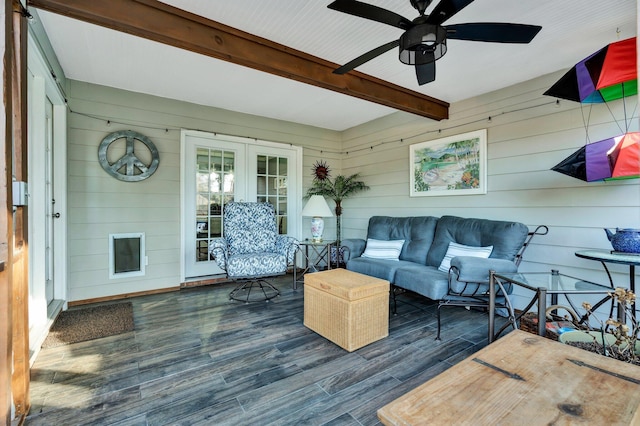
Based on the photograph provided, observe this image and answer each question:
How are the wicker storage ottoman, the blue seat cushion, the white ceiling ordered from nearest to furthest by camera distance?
the white ceiling, the wicker storage ottoman, the blue seat cushion

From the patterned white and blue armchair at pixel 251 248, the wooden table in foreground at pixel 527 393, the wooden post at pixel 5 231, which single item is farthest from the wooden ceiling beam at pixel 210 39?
the wooden table in foreground at pixel 527 393

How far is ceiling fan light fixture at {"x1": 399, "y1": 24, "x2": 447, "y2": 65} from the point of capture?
6.08 feet

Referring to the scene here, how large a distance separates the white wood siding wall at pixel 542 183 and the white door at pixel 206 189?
2.60 metres

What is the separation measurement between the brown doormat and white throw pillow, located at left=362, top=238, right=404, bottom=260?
262 centimetres

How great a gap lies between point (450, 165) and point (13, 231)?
4005 mm

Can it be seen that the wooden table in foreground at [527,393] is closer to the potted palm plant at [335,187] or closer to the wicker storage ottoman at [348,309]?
the wicker storage ottoman at [348,309]

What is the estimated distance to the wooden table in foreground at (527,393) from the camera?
669 millimetres

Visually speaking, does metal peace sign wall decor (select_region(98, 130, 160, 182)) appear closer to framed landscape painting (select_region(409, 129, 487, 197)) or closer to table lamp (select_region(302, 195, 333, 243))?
table lamp (select_region(302, 195, 333, 243))

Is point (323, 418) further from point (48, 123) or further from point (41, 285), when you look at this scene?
point (48, 123)

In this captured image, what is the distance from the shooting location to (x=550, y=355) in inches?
37.3

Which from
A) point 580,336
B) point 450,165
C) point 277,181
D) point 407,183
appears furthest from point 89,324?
point 450,165

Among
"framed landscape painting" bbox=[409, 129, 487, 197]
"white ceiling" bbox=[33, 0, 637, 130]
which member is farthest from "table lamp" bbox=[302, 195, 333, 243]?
"white ceiling" bbox=[33, 0, 637, 130]

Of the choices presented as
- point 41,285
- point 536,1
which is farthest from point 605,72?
point 41,285

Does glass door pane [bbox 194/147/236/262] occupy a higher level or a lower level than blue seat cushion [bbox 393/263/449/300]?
higher
